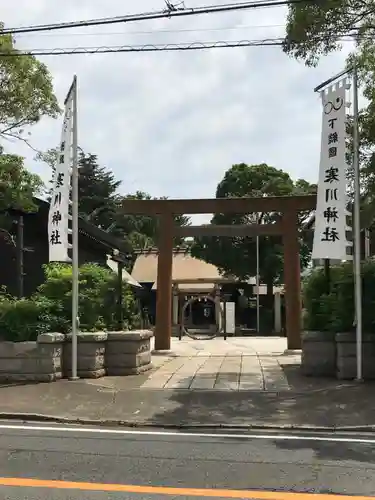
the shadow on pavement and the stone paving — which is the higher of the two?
the stone paving

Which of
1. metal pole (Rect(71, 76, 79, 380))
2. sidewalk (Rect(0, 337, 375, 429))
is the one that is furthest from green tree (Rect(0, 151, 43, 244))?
sidewalk (Rect(0, 337, 375, 429))

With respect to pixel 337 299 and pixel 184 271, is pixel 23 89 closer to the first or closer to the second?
pixel 337 299

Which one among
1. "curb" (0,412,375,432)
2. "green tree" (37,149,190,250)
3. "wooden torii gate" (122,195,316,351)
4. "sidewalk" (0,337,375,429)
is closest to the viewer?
"curb" (0,412,375,432)

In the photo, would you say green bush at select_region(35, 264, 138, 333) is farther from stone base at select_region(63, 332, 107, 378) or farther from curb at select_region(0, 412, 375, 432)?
curb at select_region(0, 412, 375, 432)

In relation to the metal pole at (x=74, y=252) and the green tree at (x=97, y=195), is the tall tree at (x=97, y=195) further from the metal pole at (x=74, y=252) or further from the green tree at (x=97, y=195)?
the metal pole at (x=74, y=252)

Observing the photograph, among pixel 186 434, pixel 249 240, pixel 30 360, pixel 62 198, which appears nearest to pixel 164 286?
pixel 62 198

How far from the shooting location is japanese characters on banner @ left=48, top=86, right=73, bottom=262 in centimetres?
1271

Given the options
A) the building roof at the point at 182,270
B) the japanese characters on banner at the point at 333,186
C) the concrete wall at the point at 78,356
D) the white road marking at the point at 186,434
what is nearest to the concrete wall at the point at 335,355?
the japanese characters on banner at the point at 333,186

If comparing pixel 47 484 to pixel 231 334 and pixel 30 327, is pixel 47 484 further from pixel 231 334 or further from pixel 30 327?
pixel 231 334

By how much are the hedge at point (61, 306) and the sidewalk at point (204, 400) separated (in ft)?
4.27

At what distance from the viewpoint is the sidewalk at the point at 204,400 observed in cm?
906

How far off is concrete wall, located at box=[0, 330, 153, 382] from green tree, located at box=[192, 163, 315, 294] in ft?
76.8

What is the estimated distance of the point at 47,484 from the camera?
558cm

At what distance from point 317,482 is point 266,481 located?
48cm
